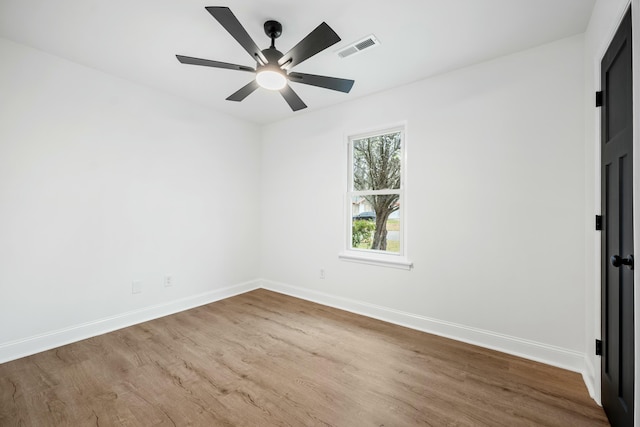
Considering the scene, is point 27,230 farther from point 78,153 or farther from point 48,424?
point 48,424

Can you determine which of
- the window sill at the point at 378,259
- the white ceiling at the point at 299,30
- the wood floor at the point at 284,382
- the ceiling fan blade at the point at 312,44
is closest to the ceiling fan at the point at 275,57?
the ceiling fan blade at the point at 312,44

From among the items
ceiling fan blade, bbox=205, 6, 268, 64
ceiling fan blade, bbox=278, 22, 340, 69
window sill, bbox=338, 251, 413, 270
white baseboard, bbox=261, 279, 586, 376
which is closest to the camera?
ceiling fan blade, bbox=205, 6, 268, 64

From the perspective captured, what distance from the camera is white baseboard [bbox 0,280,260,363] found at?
2.34 m

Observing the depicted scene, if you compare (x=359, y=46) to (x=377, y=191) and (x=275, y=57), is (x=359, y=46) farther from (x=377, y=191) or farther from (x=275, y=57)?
(x=377, y=191)

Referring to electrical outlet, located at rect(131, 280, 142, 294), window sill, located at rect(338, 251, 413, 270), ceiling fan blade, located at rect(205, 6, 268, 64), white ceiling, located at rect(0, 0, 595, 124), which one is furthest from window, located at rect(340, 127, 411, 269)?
electrical outlet, located at rect(131, 280, 142, 294)

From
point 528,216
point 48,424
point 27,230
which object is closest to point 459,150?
point 528,216

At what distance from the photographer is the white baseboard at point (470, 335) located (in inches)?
87.3

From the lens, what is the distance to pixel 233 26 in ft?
5.41

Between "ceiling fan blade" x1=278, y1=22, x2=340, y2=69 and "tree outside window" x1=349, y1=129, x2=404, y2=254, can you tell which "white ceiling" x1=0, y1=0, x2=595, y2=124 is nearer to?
"ceiling fan blade" x1=278, y1=22, x2=340, y2=69

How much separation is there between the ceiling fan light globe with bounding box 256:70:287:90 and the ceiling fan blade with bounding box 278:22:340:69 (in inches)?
3.4

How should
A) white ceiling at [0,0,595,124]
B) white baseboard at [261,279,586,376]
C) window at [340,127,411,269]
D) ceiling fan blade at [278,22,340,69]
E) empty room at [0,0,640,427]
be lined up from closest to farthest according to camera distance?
ceiling fan blade at [278,22,340,69] < empty room at [0,0,640,427] < white ceiling at [0,0,595,124] < white baseboard at [261,279,586,376] < window at [340,127,411,269]

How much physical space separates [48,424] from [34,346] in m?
1.22

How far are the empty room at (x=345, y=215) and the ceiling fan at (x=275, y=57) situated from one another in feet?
0.07

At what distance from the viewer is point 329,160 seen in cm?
371
